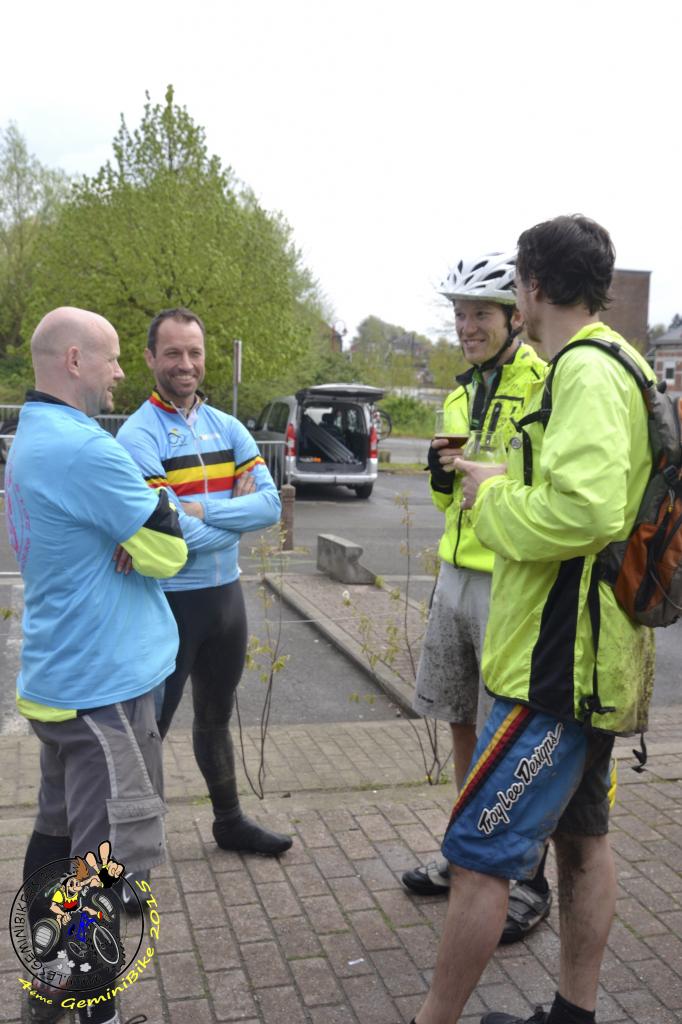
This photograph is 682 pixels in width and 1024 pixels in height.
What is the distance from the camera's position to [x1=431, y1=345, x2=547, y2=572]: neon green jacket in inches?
128

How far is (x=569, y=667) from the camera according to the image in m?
2.27

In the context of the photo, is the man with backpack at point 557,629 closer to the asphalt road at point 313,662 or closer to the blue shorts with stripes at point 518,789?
the blue shorts with stripes at point 518,789

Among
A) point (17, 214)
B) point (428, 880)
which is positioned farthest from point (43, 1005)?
point (17, 214)

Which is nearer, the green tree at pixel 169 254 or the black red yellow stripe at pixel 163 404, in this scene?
the black red yellow stripe at pixel 163 404

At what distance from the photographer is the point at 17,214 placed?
39969 millimetres

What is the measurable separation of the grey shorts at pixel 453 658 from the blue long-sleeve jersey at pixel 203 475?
2.35 ft

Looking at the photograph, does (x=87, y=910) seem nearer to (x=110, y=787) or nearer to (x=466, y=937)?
(x=110, y=787)

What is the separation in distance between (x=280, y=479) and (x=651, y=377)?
51.2 ft

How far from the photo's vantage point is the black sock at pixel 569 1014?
8.29 ft

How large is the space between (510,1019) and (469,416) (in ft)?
6.17

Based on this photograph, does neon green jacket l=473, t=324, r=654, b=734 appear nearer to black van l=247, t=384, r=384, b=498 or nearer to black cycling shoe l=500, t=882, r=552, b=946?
black cycling shoe l=500, t=882, r=552, b=946

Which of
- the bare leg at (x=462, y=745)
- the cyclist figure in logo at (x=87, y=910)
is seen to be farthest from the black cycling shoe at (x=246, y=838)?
the cyclist figure in logo at (x=87, y=910)

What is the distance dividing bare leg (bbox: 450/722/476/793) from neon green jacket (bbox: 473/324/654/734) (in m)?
1.01

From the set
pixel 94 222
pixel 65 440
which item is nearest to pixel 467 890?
pixel 65 440
